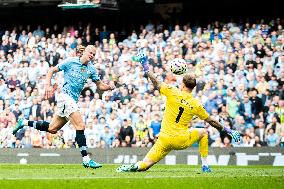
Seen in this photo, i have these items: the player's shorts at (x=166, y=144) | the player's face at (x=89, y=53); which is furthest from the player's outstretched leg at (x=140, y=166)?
the player's face at (x=89, y=53)

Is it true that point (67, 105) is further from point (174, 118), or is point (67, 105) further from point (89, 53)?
point (174, 118)

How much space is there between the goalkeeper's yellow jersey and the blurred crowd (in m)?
10.2

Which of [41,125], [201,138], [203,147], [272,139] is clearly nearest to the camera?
[201,138]

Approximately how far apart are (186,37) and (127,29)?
19.0 feet

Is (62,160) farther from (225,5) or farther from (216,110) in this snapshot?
(225,5)

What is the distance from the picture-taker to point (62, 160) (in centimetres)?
2616

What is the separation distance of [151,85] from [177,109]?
14.0 meters

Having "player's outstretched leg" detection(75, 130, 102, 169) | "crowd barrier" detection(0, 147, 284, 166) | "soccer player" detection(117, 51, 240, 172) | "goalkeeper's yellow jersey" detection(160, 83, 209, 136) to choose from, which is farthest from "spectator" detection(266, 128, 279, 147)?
"goalkeeper's yellow jersey" detection(160, 83, 209, 136)

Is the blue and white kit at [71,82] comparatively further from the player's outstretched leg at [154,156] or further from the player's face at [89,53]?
the player's outstretched leg at [154,156]

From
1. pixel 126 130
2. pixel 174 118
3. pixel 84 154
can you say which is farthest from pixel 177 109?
pixel 126 130

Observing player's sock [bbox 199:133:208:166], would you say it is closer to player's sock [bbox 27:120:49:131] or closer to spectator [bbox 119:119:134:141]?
player's sock [bbox 27:120:49:131]

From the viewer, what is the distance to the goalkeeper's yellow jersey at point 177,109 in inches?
596

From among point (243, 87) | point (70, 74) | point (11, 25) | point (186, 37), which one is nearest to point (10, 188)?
point (70, 74)

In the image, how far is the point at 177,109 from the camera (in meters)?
15.2
